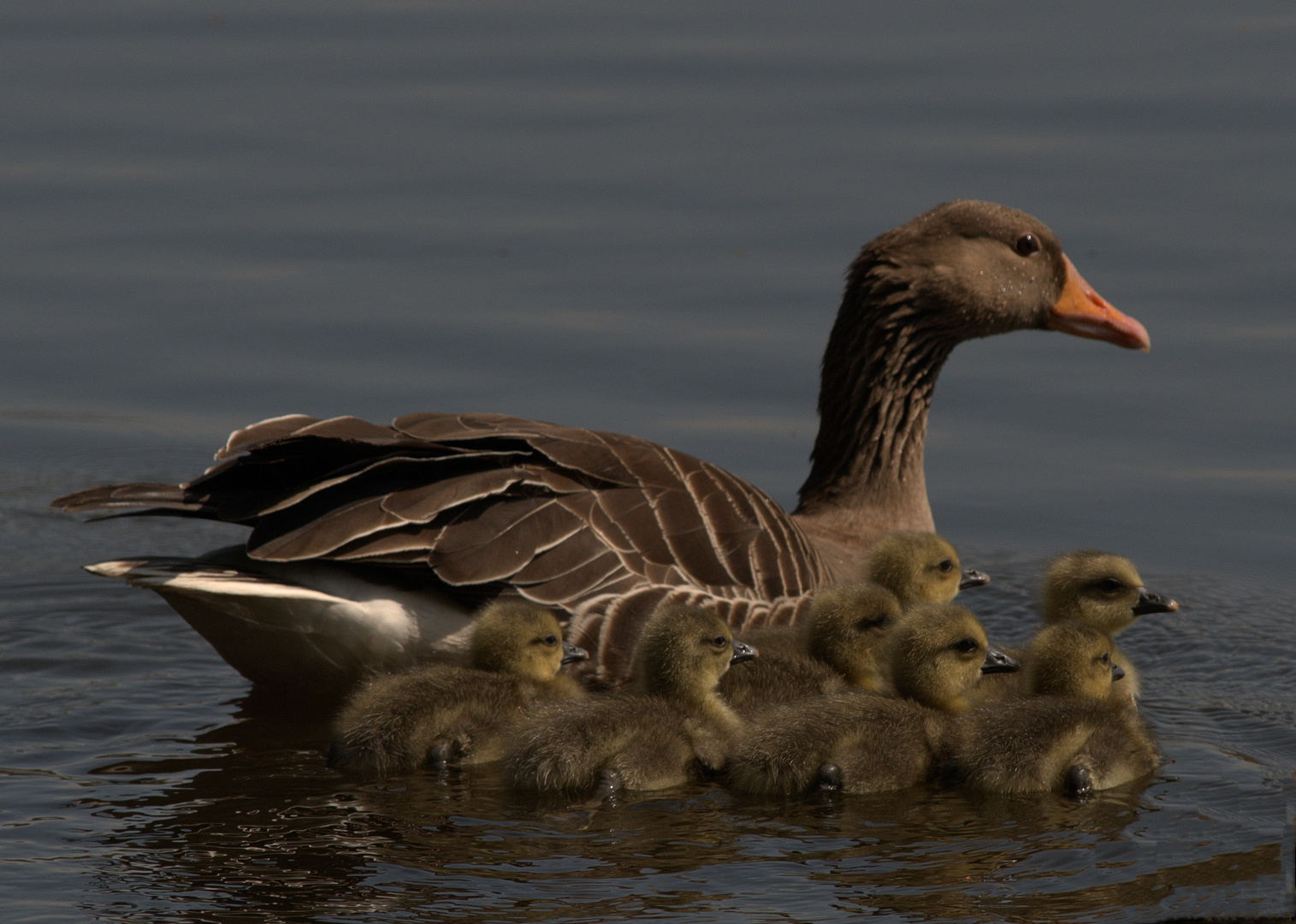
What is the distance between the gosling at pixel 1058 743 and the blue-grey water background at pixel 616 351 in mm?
139

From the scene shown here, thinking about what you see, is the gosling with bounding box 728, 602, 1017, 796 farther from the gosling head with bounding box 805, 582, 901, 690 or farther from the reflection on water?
the gosling head with bounding box 805, 582, 901, 690

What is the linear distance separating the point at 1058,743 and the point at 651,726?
137 centimetres

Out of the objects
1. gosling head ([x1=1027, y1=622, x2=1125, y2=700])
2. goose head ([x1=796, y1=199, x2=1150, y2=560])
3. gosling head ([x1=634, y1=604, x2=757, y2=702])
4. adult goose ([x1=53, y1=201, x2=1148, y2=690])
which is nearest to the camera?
gosling head ([x1=634, y1=604, x2=757, y2=702])

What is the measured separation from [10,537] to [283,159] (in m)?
4.51

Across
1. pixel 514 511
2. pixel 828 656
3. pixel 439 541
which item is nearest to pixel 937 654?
pixel 828 656

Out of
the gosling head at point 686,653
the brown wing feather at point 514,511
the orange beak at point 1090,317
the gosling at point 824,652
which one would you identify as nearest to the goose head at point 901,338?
the orange beak at point 1090,317

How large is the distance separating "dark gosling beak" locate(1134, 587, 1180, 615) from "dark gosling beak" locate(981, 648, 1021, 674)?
752 millimetres

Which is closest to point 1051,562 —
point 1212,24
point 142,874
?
point 142,874

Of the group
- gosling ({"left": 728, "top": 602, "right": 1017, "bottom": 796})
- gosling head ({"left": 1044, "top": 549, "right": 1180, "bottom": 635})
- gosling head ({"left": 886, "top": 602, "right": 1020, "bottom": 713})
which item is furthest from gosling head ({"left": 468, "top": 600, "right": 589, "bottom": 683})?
gosling head ({"left": 1044, "top": 549, "right": 1180, "bottom": 635})

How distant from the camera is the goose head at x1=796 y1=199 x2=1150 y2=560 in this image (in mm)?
8984

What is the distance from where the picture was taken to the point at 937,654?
688 cm

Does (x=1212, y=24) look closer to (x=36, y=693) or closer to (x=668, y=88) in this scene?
(x=668, y=88)

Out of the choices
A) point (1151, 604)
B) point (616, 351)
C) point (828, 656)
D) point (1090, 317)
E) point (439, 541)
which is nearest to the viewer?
point (439, 541)

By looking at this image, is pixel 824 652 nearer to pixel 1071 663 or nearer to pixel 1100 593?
pixel 1071 663
